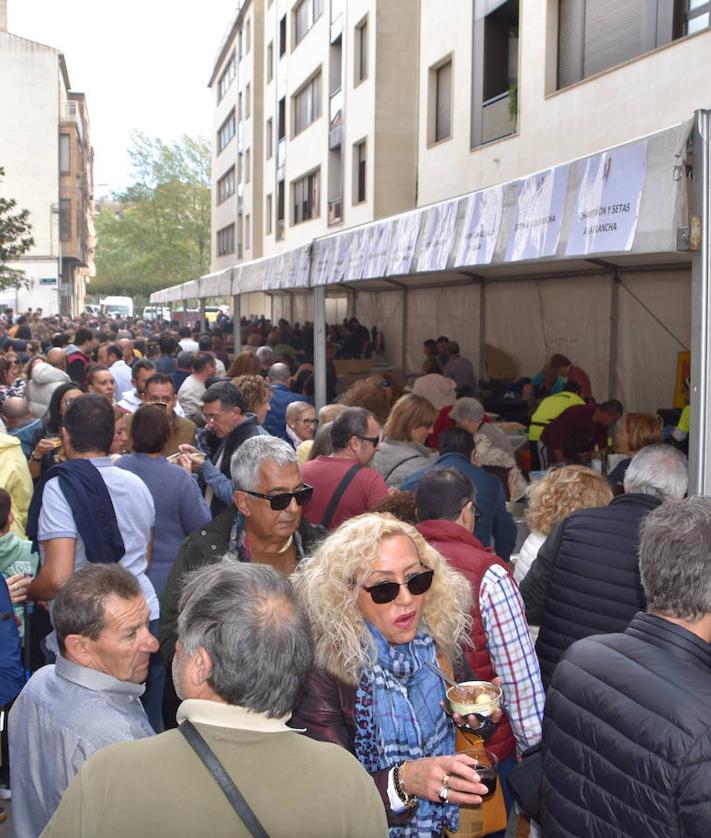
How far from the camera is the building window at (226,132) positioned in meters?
52.9

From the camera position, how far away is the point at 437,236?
7.87 meters

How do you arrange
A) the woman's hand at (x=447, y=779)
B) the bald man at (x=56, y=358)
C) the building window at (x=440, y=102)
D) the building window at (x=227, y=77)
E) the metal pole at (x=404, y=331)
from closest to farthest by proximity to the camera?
the woman's hand at (x=447, y=779), the bald man at (x=56, y=358), the building window at (x=440, y=102), the metal pole at (x=404, y=331), the building window at (x=227, y=77)

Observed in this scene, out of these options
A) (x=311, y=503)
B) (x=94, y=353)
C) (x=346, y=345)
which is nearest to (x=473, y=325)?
(x=346, y=345)

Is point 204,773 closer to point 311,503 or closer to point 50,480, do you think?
point 50,480

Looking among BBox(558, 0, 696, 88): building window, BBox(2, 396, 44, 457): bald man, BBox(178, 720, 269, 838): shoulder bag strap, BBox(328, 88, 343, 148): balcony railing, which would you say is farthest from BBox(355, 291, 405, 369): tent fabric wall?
BBox(178, 720, 269, 838): shoulder bag strap

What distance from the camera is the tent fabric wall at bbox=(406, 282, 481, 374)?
18.0 metres

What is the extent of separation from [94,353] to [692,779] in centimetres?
1325

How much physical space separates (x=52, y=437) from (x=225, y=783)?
5254mm

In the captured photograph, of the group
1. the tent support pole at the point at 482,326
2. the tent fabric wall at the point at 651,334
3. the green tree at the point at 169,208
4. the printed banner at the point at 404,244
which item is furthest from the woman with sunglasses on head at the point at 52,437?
the green tree at the point at 169,208

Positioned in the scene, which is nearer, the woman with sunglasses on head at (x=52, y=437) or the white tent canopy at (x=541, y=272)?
the white tent canopy at (x=541, y=272)

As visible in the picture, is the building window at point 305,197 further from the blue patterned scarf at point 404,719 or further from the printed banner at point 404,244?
the blue patterned scarf at point 404,719

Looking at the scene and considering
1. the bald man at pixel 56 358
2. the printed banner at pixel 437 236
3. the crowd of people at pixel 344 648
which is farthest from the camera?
the bald man at pixel 56 358

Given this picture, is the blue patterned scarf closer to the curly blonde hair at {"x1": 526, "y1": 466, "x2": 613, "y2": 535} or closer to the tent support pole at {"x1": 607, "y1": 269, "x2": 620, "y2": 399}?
the curly blonde hair at {"x1": 526, "y1": 466, "x2": 613, "y2": 535}

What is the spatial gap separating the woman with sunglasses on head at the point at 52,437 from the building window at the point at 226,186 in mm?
46231
